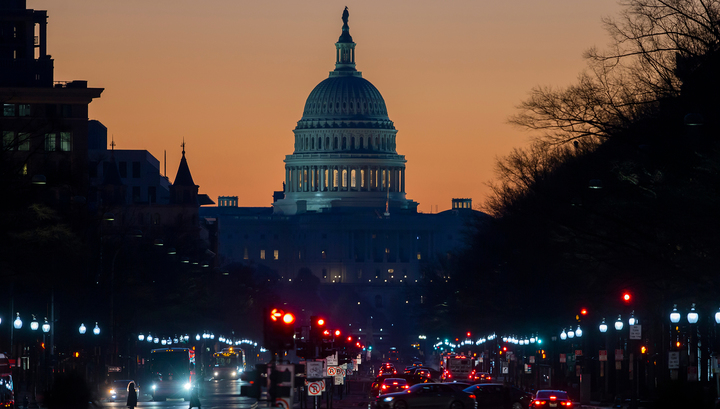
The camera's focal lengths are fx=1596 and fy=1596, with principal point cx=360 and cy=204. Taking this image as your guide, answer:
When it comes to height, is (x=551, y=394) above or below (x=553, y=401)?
above

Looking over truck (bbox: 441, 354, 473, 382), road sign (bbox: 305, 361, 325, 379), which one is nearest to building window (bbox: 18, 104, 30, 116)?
truck (bbox: 441, 354, 473, 382)

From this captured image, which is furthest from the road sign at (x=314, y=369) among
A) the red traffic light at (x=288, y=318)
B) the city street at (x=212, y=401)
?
the red traffic light at (x=288, y=318)

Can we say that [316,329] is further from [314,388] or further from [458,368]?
[458,368]

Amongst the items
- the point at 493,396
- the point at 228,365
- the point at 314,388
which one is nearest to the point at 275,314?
the point at 314,388

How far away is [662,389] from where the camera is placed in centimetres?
3183

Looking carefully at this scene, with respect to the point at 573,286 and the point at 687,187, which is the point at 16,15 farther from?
the point at 687,187

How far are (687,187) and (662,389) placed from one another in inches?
276

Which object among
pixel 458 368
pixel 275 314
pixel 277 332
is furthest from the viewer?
pixel 458 368

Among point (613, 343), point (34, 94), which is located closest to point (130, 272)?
point (613, 343)

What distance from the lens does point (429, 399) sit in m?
57.1

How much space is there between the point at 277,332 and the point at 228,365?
340 feet

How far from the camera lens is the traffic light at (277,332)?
106 ft

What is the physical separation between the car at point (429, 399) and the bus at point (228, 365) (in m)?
66.0

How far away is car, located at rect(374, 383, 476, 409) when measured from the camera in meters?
56.7
